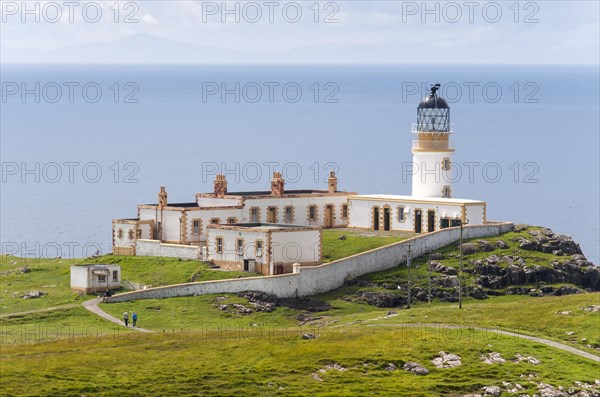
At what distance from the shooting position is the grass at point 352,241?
10169cm

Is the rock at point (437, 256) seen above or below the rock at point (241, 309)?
above

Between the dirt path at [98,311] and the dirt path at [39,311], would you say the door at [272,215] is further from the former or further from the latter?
the dirt path at [39,311]

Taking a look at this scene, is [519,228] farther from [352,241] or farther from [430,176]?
[352,241]

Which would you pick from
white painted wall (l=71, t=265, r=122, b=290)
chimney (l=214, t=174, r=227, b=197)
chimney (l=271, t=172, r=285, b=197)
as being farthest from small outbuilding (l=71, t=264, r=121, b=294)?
chimney (l=271, t=172, r=285, b=197)

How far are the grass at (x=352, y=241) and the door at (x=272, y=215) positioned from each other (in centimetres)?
352

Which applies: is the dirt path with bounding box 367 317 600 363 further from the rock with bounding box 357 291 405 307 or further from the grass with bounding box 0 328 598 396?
the rock with bounding box 357 291 405 307

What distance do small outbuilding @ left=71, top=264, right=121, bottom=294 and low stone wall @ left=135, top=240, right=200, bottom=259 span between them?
6603 millimetres

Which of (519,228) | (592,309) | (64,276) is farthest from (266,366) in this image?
(519,228)

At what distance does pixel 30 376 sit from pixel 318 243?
31328 mm

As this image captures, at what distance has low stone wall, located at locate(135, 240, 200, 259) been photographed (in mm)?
101250

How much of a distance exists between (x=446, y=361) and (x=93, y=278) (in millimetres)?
26461

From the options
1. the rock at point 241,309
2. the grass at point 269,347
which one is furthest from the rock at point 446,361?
the rock at point 241,309

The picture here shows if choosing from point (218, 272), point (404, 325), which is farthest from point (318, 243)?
point (404, 325)

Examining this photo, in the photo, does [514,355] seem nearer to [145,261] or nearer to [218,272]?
[218,272]
